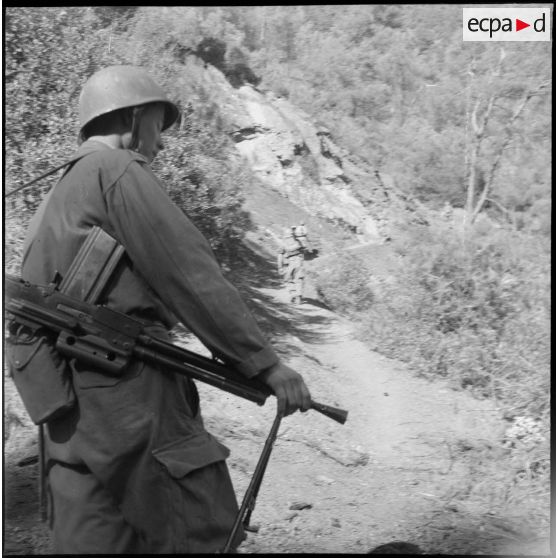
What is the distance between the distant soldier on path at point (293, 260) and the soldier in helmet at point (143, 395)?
53.3 inches

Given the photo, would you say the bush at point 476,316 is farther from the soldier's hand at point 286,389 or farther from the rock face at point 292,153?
the soldier's hand at point 286,389

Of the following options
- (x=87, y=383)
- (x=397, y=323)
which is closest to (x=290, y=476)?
(x=397, y=323)

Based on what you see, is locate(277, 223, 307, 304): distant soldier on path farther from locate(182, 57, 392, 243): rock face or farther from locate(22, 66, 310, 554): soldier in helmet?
locate(22, 66, 310, 554): soldier in helmet

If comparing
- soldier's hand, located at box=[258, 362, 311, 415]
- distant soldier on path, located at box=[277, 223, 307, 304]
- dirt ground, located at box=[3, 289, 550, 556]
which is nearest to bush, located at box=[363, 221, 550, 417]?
dirt ground, located at box=[3, 289, 550, 556]

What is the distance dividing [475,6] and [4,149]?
7.55 feet

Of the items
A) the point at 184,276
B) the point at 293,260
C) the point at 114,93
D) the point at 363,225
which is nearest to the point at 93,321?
the point at 184,276

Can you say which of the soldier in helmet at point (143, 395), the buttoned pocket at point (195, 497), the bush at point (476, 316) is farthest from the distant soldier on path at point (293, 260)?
the buttoned pocket at point (195, 497)

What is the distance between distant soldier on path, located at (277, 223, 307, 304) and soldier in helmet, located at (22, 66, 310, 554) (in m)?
1.35

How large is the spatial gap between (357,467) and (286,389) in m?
1.37

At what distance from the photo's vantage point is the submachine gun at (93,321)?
257 cm

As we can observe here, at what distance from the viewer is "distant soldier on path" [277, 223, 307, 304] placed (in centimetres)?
394

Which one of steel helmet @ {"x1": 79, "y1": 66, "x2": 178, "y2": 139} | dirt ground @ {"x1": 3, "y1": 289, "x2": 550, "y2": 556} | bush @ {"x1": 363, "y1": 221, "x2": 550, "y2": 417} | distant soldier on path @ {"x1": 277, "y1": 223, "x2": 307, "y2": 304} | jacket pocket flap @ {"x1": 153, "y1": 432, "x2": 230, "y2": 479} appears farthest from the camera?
distant soldier on path @ {"x1": 277, "y1": 223, "x2": 307, "y2": 304}

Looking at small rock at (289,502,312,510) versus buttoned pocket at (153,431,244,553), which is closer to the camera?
buttoned pocket at (153,431,244,553)

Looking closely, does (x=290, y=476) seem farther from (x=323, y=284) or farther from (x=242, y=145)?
(x=242, y=145)
